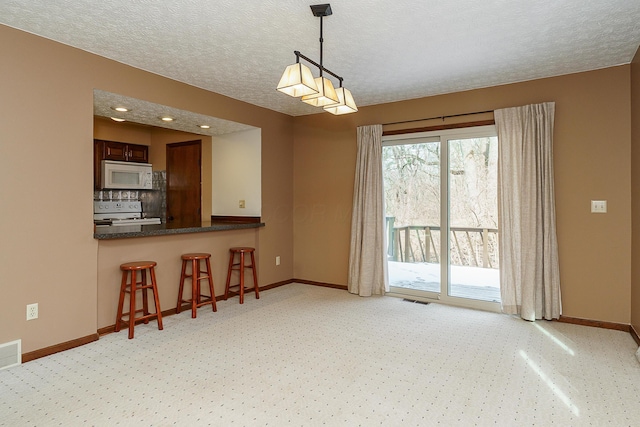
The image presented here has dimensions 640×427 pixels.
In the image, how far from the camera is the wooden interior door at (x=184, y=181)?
5.63m

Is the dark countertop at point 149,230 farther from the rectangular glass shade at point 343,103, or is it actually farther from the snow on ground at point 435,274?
the rectangular glass shade at point 343,103

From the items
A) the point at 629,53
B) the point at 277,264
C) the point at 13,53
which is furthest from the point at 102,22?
the point at 629,53

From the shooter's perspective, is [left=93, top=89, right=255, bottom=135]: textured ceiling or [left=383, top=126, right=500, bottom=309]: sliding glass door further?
[left=383, top=126, right=500, bottom=309]: sliding glass door

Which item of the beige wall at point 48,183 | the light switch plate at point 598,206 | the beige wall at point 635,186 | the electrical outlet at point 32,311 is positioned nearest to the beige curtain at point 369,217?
the light switch plate at point 598,206

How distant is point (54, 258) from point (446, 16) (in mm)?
3568

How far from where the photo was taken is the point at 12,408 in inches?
83.4

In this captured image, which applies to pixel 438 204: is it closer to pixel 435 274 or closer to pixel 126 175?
pixel 435 274

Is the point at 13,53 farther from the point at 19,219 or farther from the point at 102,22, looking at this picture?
the point at 19,219

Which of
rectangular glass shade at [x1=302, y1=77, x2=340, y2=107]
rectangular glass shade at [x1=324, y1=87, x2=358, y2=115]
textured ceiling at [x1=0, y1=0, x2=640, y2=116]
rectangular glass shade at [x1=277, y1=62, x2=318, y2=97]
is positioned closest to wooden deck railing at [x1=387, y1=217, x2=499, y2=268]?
textured ceiling at [x1=0, y1=0, x2=640, y2=116]

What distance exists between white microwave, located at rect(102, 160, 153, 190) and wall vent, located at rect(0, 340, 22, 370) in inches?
118

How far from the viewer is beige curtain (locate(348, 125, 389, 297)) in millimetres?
4664

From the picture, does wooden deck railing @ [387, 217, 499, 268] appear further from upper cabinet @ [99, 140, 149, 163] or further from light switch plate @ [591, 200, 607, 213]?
upper cabinet @ [99, 140, 149, 163]

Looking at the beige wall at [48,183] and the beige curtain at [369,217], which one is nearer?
the beige wall at [48,183]

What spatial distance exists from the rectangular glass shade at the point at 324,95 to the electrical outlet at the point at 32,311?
8.73ft
